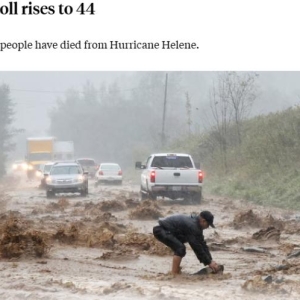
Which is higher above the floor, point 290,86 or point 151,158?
point 290,86

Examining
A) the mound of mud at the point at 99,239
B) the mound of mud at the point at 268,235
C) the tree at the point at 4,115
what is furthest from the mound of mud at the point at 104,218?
the tree at the point at 4,115

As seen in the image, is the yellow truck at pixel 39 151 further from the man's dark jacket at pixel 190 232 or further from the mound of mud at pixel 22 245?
the man's dark jacket at pixel 190 232

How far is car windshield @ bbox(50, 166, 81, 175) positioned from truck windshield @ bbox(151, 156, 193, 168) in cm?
614

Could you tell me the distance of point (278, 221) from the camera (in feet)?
57.2

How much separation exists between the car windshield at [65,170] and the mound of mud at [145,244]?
16.9 m

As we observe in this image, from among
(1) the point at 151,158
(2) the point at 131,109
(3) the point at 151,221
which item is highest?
(2) the point at 131,109

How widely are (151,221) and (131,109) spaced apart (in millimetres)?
78002

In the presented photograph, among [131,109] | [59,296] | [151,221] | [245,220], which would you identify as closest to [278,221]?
[245,220]

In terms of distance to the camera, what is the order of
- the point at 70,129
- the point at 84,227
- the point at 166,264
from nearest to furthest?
1. the point at 166,264
2. the point at 84,227
3. the point at 70,129

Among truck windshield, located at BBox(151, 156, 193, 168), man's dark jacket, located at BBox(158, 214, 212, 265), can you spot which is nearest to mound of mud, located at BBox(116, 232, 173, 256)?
man's dark jacket, located at BBox(158, 214, 212, 265)

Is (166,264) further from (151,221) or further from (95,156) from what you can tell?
(95,156)

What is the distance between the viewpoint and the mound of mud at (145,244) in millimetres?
12828

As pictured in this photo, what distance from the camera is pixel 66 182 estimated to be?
3016cm

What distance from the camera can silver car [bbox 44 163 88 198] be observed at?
30.0 meters
